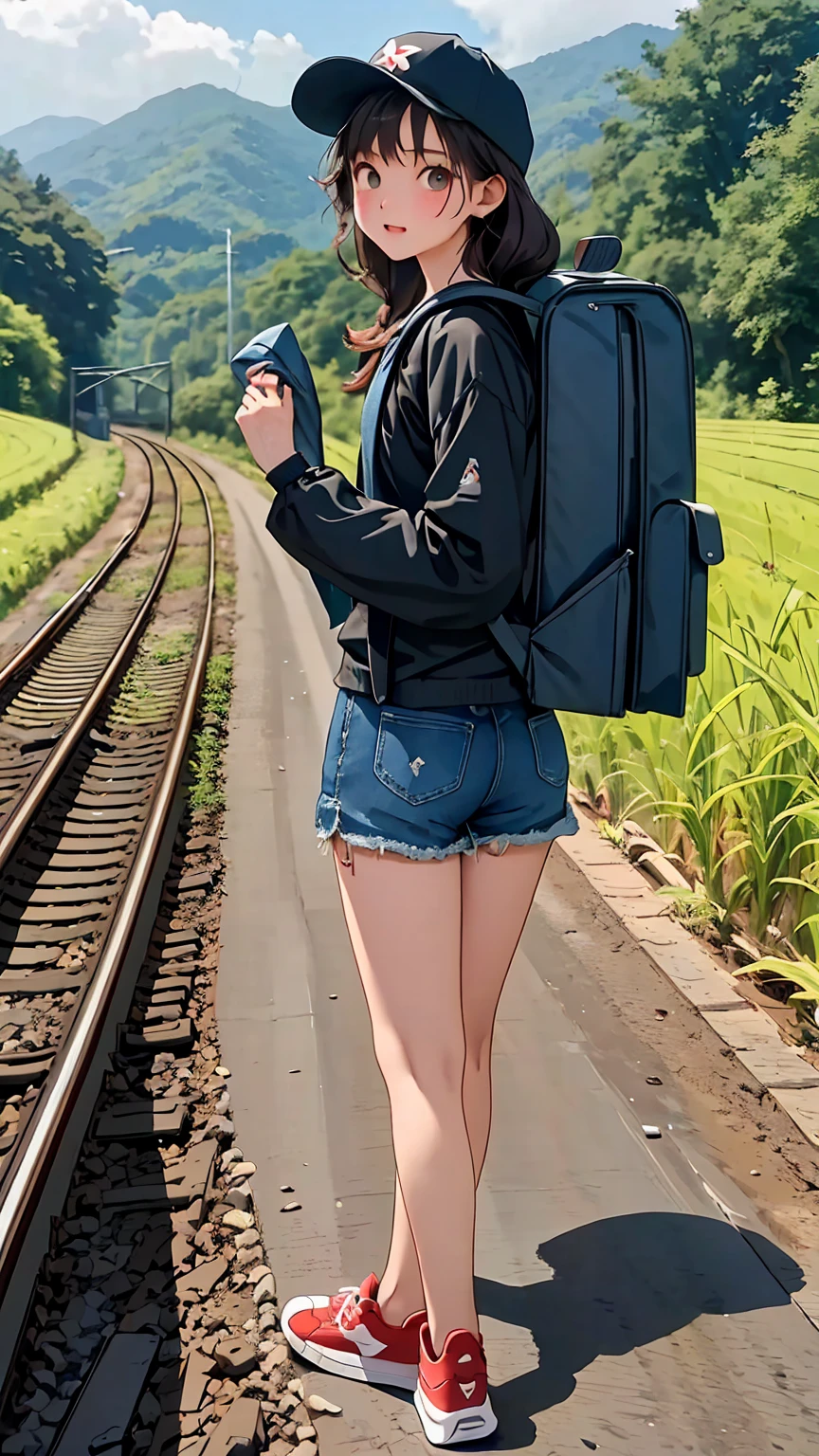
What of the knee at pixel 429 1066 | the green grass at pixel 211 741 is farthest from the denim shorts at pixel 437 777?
the green grass at pixel 211 741

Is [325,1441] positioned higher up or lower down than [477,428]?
lower down

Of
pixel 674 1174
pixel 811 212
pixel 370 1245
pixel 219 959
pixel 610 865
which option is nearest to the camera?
pixel 370 1245

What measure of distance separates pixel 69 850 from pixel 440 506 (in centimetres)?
440

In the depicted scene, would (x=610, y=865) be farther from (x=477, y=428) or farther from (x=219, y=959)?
(x=477, y=428)

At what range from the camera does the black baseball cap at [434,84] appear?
1.55 metres

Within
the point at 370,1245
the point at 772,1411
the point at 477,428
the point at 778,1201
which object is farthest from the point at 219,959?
the point at 477,428

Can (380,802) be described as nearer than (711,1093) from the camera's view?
Yes

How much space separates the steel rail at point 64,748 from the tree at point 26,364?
26.5m

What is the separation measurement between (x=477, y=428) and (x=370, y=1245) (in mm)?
1982

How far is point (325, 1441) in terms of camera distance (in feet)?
6.72

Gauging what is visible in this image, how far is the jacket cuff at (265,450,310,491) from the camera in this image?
1.62 m

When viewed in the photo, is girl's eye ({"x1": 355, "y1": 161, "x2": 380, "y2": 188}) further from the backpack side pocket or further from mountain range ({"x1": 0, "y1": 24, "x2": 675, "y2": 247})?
mountain range ({"x1": 0, "y1": 24, "x2": 675, "y2": 247})

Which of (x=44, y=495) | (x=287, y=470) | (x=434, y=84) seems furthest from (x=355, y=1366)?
(x=44, y=495)

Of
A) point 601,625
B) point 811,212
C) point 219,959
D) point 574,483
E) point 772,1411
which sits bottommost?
point 219,959
